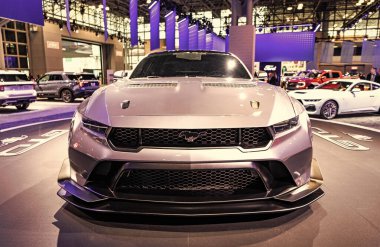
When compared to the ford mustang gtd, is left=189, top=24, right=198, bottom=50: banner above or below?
above

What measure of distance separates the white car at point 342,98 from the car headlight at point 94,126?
7086mm

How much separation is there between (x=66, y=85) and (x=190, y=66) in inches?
423

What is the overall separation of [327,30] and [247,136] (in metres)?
35.0

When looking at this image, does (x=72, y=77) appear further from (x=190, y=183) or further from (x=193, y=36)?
(x=190, y=183)

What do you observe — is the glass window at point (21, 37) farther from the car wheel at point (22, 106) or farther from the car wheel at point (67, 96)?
the car wheel at point (22, 106)

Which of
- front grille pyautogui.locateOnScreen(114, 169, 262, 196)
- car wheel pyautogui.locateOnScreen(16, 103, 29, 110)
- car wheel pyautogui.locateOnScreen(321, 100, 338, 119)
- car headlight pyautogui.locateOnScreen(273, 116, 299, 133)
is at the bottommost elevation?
car wheel pyautogui.locateOnScreen(16, 103, 29, 110)

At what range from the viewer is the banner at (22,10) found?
8242mm

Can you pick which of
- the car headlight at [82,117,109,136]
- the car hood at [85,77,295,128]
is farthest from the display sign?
the car headlight at [82,117,109,136]

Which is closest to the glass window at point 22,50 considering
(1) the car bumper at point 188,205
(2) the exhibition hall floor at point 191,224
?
(2) the exhibition hall floor at point 191,224

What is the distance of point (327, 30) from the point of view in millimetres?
31984

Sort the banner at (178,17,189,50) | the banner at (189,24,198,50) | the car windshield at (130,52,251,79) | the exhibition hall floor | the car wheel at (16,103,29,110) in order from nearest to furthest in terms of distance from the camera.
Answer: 1. the exhibition hall floor
2. the car windshield at (130,52,251,79)
3. the car wheel at (16,103,29,110)
4. the banner at (178,17,189,50)
5. the banner at (189,24,198,50)

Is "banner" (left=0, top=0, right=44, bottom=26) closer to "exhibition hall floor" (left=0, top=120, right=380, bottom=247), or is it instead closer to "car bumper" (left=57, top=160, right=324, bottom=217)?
"exhibition hall floor" (left=0, top=120, right=380, bottom=247)

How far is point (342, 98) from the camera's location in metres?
8.09

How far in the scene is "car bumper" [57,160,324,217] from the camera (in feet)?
5.85
